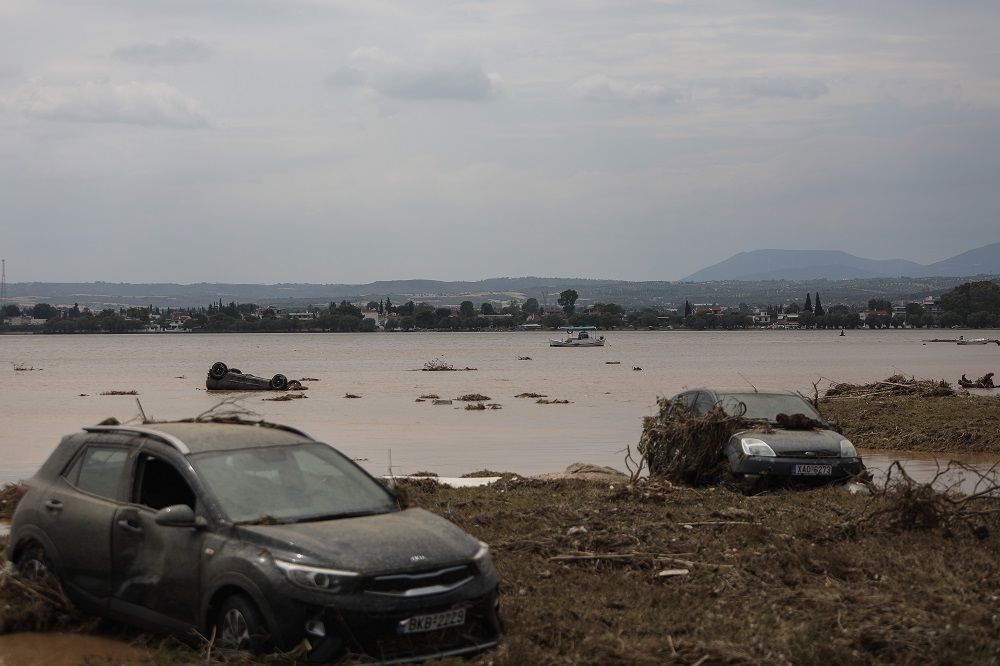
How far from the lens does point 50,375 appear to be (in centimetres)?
8312

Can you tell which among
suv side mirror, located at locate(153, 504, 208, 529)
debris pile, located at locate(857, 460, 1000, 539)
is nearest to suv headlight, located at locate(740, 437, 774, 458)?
debris pile, located at locate(857, 460, 1000, 539)

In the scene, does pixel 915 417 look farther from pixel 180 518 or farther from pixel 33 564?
pixel 180 518

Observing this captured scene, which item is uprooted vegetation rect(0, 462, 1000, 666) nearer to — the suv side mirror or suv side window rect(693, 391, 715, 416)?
the suv side mirror

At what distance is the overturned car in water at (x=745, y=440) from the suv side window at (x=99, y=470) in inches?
310

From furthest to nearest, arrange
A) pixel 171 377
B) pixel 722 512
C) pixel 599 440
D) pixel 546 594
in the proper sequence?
pixel 171 377 → pixel 599 440 → pixel 722 512 → pixel 546 594

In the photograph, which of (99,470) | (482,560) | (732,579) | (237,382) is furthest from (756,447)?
(237,382)

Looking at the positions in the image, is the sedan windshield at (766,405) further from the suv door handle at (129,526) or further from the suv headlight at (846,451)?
the suv door handle at (129,526)

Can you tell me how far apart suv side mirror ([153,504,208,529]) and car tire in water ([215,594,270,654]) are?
558 mm

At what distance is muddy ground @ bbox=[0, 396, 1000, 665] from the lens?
7.05 meters

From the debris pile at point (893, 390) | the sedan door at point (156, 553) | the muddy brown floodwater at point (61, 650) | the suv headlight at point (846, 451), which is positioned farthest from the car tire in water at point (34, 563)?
the debris pile at point (893, 390)

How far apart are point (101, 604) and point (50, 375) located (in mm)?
80658

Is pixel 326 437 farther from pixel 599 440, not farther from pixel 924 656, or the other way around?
pixel 924 656

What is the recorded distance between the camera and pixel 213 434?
27.1ft

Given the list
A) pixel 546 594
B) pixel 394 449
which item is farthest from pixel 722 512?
pixel 394 449
